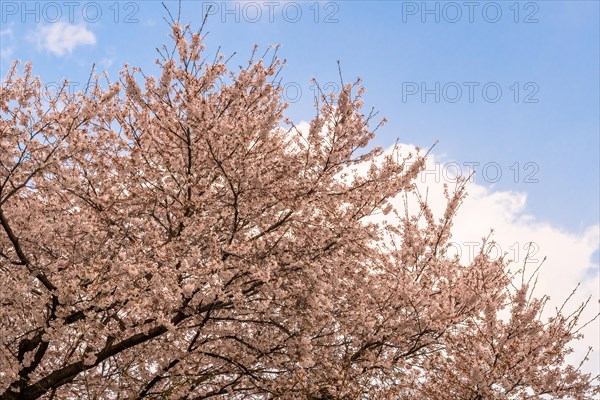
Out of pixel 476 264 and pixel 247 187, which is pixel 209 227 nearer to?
pixel 247 187

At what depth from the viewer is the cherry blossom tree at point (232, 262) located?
9219 millimetres

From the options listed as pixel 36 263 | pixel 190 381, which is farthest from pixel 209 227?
pixel 36 263

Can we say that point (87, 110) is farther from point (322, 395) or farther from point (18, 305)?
point (322, 395)

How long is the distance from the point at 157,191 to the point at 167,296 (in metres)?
2.40

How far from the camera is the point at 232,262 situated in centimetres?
907

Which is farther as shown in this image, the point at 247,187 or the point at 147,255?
the point at 247,187

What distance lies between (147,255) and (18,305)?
253cm

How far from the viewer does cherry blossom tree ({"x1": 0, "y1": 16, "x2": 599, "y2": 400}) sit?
922 centimetres

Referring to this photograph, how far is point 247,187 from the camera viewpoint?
9539 mm

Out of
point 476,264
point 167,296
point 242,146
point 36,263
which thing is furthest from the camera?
point 476,264

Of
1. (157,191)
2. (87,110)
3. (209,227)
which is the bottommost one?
(209,227)

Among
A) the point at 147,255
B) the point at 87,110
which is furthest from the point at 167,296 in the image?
the point at 87,110

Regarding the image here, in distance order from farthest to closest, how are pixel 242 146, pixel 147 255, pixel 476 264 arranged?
pixel 476 264
pixel 242 146
pixel 147 255

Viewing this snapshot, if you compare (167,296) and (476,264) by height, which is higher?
(476,264)
